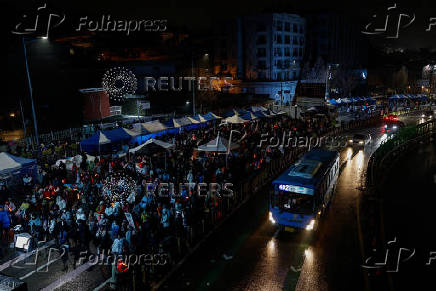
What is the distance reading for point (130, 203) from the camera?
13383mm

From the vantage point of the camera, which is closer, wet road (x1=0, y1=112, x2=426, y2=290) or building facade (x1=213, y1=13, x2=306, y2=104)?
wet road (x1=0, y1=112, x2=426, y2=290)

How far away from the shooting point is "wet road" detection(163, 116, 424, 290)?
970 cm

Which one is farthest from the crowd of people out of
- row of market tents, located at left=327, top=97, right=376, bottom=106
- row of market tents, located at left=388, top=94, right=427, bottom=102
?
row of market tents, located at left=388, top=94, right=427, bottom=102

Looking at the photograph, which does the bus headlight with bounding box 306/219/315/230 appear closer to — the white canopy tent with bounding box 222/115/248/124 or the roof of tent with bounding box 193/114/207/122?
the white canopy tent with bounding box 222/115/248/124

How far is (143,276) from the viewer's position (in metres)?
9.43

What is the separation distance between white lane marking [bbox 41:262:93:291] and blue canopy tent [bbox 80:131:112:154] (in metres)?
9.71

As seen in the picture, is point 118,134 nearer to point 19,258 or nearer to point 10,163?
point 10,163

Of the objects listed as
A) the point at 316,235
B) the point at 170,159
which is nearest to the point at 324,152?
the point at 316,235

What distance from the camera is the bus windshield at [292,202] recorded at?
11.7 metres

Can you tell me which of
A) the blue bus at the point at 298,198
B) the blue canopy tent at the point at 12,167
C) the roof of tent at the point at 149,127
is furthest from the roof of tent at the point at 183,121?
the blue bus at the point at 298,198

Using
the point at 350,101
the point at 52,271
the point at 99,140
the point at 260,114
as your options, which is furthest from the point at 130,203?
the point at 350,101

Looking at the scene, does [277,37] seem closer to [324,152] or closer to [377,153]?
[377,153]

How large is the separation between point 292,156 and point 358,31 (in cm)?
7729

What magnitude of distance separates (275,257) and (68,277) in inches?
270
